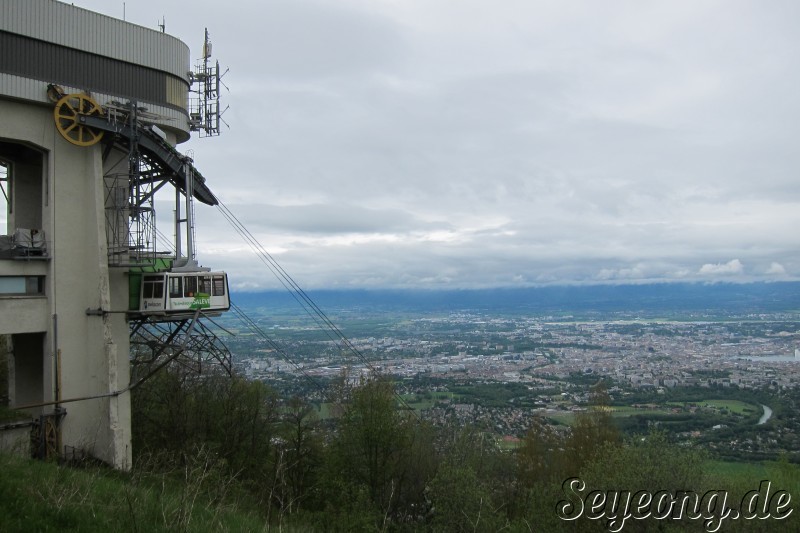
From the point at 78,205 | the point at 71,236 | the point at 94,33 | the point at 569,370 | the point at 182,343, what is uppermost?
the point at 94,33

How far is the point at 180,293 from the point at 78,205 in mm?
3600

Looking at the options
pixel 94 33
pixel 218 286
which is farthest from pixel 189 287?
pixel 94 33

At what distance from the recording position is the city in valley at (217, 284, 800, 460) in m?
43.4

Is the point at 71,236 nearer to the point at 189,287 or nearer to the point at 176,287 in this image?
the point at 176,287

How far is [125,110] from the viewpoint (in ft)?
54.3

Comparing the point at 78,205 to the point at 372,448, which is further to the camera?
the point at 372,448

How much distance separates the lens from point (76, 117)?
51.1 feet

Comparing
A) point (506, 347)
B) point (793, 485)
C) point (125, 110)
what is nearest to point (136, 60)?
point (125, 110)

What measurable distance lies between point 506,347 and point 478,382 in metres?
42.2

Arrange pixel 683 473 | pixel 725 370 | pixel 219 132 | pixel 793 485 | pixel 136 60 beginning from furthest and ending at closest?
pixel 725 370 < pixel 219 132 < pixel 793 485 < pixel 136 60 < pixel 683 473

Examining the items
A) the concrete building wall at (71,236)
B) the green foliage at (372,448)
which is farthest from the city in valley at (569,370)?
the concrete building wall at (71,236)

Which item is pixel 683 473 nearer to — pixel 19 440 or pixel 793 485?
A: pixel 793 485

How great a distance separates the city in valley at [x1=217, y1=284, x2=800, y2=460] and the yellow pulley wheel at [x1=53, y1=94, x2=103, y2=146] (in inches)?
266

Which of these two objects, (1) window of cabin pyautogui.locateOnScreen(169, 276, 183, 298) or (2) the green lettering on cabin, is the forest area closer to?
(2) the green lettering on cabin
